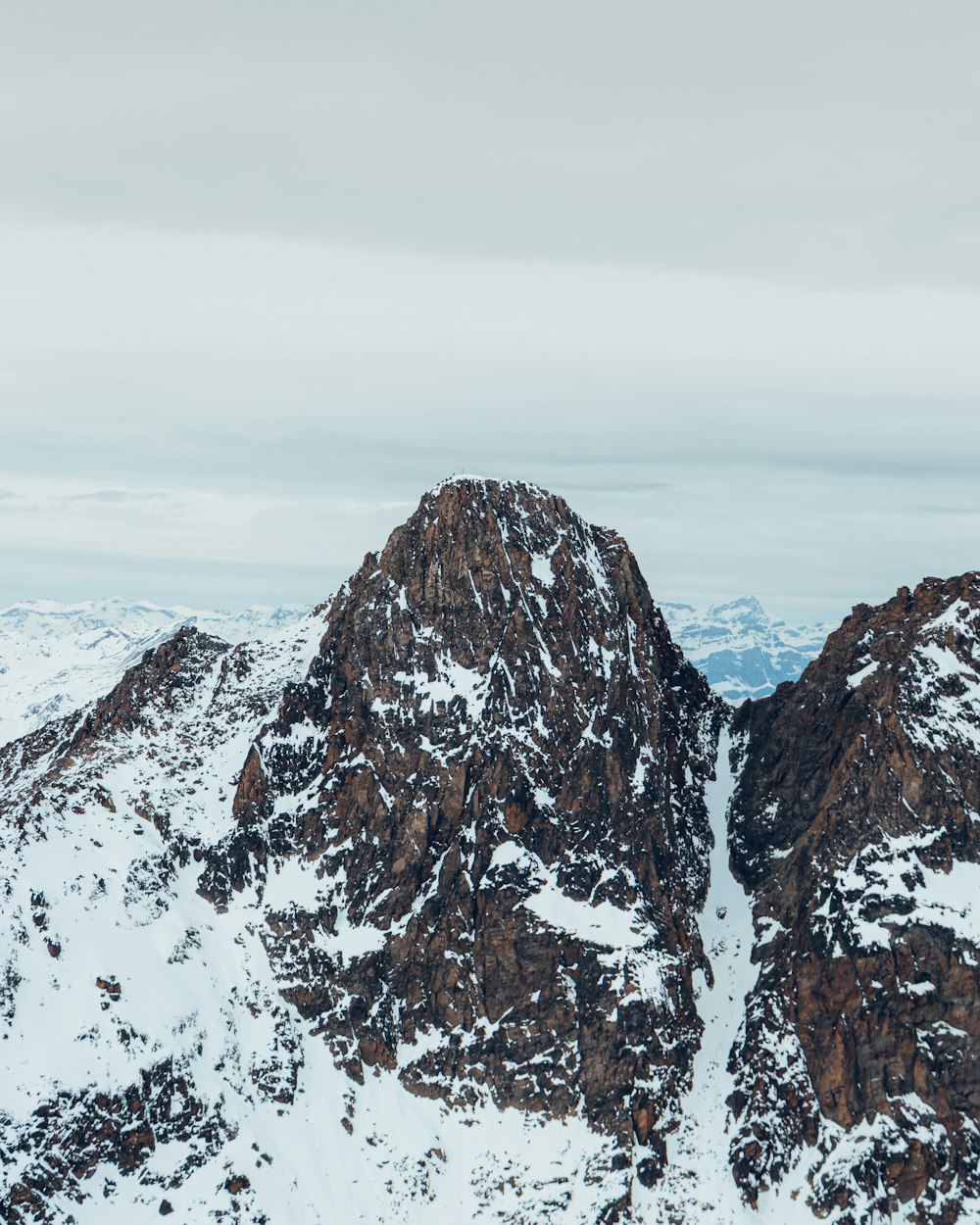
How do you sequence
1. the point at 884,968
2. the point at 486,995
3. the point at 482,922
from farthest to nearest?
1. the point at 482,922
2. the point at 486,995
3. the point at 884,968

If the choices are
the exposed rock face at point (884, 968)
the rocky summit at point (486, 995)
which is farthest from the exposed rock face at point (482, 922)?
the exposed rock face at point (884, 968)

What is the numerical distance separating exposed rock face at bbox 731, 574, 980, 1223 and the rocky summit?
44 cm

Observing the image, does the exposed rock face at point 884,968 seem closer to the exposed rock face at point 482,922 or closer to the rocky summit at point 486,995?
the rocky summit at point 486,995

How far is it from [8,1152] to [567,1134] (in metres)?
79.7

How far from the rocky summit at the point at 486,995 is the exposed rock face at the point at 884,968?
444mm

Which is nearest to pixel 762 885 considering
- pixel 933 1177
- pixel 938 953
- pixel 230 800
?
pixel 938 953

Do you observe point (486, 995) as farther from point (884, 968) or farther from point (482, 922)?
point (884, 968)

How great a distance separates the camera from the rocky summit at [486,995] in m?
155

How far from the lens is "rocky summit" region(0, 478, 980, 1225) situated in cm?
15538

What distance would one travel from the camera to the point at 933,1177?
15325 cm

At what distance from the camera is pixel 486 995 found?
180000mm

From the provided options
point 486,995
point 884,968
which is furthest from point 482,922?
point 884,968

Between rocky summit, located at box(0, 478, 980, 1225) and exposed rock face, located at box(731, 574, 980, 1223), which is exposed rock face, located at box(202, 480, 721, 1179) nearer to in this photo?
rocky summit, located at box(0, 478, 980, 1225)

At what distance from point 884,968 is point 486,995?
64.0 meters
